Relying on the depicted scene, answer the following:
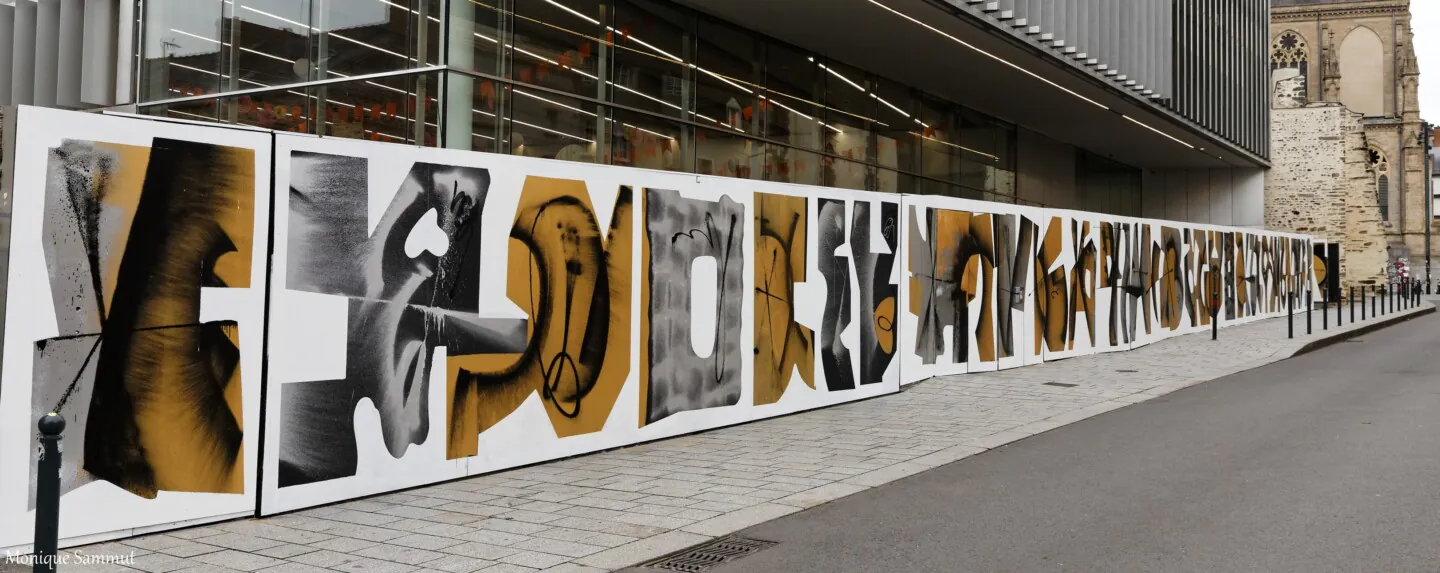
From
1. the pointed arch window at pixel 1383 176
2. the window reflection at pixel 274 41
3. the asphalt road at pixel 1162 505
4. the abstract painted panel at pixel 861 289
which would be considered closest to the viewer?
the asphalt road at pixel 1162 505

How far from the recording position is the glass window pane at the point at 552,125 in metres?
14.0

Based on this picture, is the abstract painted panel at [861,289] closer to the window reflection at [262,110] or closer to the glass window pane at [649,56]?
the glass window pane at [649,56]

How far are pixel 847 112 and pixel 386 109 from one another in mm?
10325

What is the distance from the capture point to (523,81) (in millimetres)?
14008

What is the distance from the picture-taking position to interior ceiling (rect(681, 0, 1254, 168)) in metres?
17.6

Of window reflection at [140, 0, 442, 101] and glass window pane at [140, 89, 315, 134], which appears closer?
window reflection at [140, 0, 442, 101]

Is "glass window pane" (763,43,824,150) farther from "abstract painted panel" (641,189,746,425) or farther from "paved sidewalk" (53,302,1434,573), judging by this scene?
"abstract painted panel" (641,189,746,425)

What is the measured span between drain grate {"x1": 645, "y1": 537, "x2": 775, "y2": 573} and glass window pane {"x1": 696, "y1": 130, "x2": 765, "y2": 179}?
38.1 ft

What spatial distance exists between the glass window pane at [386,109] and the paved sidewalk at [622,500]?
5.74 m

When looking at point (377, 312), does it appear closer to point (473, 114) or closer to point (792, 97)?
point (473, 114)

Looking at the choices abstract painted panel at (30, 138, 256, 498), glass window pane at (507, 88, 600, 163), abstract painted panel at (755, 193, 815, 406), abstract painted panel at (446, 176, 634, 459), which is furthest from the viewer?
glass window pane at (507, 88, 600, 163)

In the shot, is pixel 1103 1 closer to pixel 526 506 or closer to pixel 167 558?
pixel 526 506

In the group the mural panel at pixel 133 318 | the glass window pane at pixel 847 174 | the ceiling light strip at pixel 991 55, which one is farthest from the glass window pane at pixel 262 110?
the glass window pane at pixel 847 174

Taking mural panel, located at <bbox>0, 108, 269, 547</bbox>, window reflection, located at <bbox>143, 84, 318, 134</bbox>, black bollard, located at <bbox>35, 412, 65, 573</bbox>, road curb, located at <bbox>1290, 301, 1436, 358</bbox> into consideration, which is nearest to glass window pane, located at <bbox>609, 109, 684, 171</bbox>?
window reflection, located at <bbox>143, 84, 318, 134</bbox>
